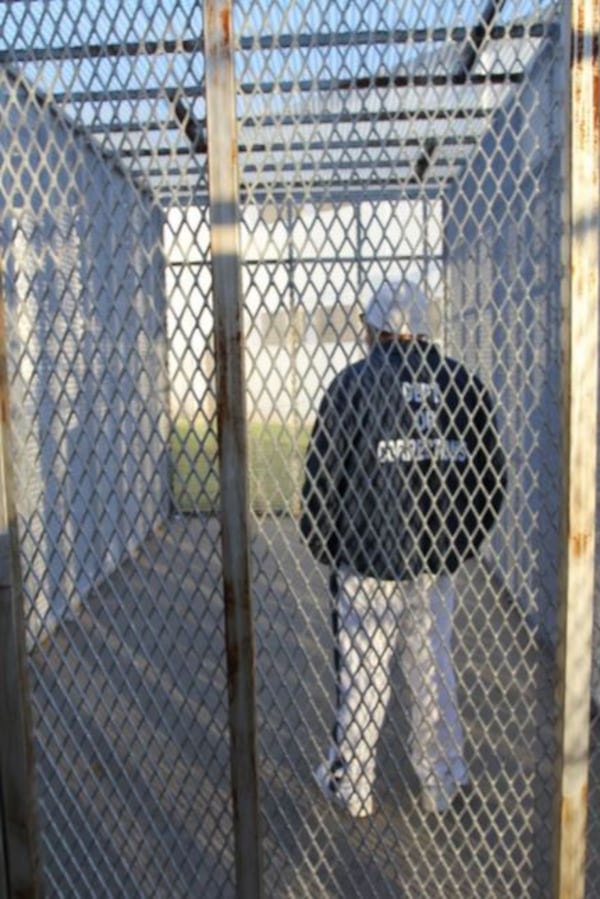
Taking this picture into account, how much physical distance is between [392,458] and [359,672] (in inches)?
32.6

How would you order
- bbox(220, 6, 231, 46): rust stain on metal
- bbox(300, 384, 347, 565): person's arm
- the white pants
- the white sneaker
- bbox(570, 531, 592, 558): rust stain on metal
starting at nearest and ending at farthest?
bbox(220, 6, 231, 46): rust stain on metal
bbox(570, 531, 592, 558): rust stain on metal
bbox(300, 384, 347, 565): person's arm
the white pants
the white sneaker

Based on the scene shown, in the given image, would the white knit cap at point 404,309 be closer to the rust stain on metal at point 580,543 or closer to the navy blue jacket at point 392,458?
the navy blue jacket at point 392,458

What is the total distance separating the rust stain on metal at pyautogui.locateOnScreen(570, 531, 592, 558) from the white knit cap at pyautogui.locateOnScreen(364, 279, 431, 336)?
2.05 feet

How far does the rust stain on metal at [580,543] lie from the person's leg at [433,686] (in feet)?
1.28

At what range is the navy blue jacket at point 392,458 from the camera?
7.17 feet

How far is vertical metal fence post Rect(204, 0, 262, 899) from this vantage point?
199cm

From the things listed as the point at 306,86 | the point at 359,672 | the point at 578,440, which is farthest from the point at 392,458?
the point at 306,86

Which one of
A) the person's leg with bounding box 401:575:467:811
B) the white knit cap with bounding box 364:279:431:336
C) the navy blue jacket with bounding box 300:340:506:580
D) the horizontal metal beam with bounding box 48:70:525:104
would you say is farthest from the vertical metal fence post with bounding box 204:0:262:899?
the person's leg with bounding box 401:575:467:811

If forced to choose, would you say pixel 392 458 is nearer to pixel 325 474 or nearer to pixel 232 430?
pixel 325 474

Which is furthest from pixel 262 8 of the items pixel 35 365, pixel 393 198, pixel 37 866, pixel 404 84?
pixel 37 866

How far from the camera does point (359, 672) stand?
2.74 metres

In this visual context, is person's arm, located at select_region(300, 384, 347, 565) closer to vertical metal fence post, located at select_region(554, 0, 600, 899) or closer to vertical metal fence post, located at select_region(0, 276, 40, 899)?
vertical metal fence post, located at select_region(554, 0, 600, 899)

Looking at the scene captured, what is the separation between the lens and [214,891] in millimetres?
2951

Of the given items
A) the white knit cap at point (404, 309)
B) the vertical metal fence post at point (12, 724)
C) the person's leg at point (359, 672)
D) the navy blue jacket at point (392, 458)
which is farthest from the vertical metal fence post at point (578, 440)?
the vertical metal fence post at point (12, 724)
